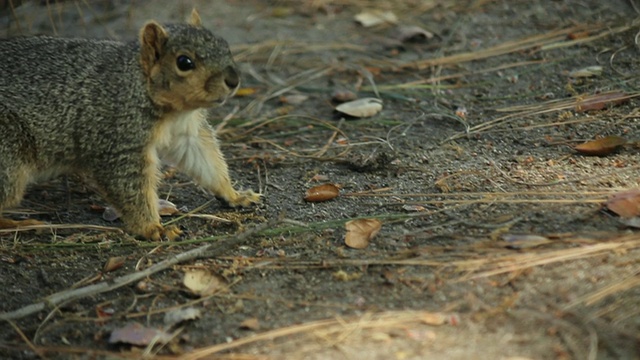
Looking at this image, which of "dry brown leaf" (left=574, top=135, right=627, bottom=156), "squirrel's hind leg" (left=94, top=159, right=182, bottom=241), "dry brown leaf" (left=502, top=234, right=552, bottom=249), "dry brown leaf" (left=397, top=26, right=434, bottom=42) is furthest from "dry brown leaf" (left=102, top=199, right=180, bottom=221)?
"dry brown leaf" (left=397, top=26, right=434, bottom=42)

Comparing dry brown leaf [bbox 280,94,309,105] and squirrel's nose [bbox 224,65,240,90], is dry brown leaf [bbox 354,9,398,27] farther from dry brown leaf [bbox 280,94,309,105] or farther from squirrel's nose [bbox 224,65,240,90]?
squirrel's nose [bbox 224,65,240,90]

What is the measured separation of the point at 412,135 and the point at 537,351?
1.93 metres

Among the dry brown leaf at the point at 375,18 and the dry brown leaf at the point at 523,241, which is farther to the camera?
the dry brown leaf at the point at 375,18

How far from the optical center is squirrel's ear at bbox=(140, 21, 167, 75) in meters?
3.20

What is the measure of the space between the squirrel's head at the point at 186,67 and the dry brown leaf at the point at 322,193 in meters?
0.59

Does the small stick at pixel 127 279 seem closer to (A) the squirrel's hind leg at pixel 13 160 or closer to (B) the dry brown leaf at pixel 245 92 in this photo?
(A) the squirrel's hind leg at pixel 13 160

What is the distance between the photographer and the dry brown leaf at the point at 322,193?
3463 millimetres

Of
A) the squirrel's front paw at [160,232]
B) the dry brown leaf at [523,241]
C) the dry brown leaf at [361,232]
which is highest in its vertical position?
the dry brown leaf at [523,241]

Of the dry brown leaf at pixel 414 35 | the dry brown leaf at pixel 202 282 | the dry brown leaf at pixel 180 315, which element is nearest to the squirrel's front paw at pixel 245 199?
the dry brown leaf at pixel 202 282

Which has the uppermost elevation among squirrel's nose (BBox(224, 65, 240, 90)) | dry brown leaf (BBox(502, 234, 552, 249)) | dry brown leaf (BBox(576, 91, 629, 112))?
squirrel's nose (BBox(224, 65, 240, 90))

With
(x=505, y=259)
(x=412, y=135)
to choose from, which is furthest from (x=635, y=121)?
(x=505, y=259)

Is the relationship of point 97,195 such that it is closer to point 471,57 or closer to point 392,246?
point 392,246

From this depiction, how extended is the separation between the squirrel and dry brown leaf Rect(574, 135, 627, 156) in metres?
1.54


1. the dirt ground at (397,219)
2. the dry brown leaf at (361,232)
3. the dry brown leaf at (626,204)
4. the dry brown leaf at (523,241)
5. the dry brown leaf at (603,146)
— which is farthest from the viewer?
the dry brown leaf at (603,146)
